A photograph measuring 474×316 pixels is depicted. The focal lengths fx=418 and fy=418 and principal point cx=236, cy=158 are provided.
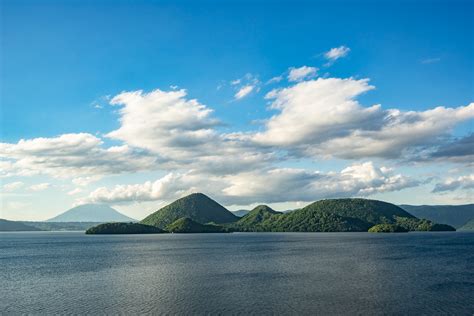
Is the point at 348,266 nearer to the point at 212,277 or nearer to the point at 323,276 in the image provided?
the point at 323,276

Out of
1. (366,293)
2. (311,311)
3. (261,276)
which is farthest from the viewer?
(261,276)

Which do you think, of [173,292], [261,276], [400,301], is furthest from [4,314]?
[400,301]

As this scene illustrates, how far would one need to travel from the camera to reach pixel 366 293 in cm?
9212

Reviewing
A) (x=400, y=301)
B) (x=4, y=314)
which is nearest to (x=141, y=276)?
(x=4, y=314)

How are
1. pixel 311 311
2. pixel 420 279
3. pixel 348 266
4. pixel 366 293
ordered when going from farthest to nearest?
pixel 348 266 → pixel 420 279 → pixel 366 293 → pixel 311 311

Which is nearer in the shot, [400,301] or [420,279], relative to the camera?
[400,301]

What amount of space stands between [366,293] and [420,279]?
30.7m

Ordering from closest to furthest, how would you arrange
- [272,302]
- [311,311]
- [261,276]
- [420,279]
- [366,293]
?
1. [311,311]
2. [272,302]
3. [366,293]
4. [420,279]
5. [261,276]

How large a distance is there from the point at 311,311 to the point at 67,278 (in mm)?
78886

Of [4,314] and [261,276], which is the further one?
[261,276]

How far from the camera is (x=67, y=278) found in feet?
401

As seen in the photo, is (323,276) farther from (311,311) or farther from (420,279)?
(311,311)

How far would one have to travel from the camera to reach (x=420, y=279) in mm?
113875

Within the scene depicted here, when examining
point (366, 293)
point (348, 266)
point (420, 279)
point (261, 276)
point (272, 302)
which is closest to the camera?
point (272, 302)
